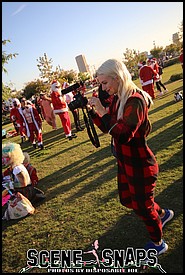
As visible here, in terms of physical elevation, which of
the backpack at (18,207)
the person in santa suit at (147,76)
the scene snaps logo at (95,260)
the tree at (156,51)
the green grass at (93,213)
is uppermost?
the tree at (156,51)

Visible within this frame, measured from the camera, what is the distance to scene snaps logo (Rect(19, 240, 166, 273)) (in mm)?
2461

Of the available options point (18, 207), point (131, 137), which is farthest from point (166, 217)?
point (18, 207)

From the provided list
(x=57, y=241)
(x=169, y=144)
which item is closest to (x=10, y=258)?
(x=57, y=241)

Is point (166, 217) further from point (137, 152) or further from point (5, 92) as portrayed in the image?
point (5, 92)

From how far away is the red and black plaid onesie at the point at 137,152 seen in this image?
5.96 ft

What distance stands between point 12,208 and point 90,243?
174cm

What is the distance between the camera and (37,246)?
3.21 m

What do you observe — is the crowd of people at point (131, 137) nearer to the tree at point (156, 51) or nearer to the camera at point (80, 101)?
the camera at point (80, 101)

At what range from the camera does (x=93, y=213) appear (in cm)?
350

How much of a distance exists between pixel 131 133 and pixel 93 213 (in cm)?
210

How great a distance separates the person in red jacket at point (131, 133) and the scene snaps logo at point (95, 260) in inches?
7.5

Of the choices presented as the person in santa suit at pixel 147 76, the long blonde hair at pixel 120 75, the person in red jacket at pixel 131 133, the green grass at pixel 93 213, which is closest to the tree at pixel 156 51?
the person in santa suit at pixel 147 76

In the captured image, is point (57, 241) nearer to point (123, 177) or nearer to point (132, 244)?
point (132, 244)

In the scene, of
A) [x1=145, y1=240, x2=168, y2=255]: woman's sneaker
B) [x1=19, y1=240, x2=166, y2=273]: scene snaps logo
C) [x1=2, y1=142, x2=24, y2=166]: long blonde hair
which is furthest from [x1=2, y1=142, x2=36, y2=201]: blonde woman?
[x1=145, y1=240, x2=168, y2=255]: woman's sneaker
